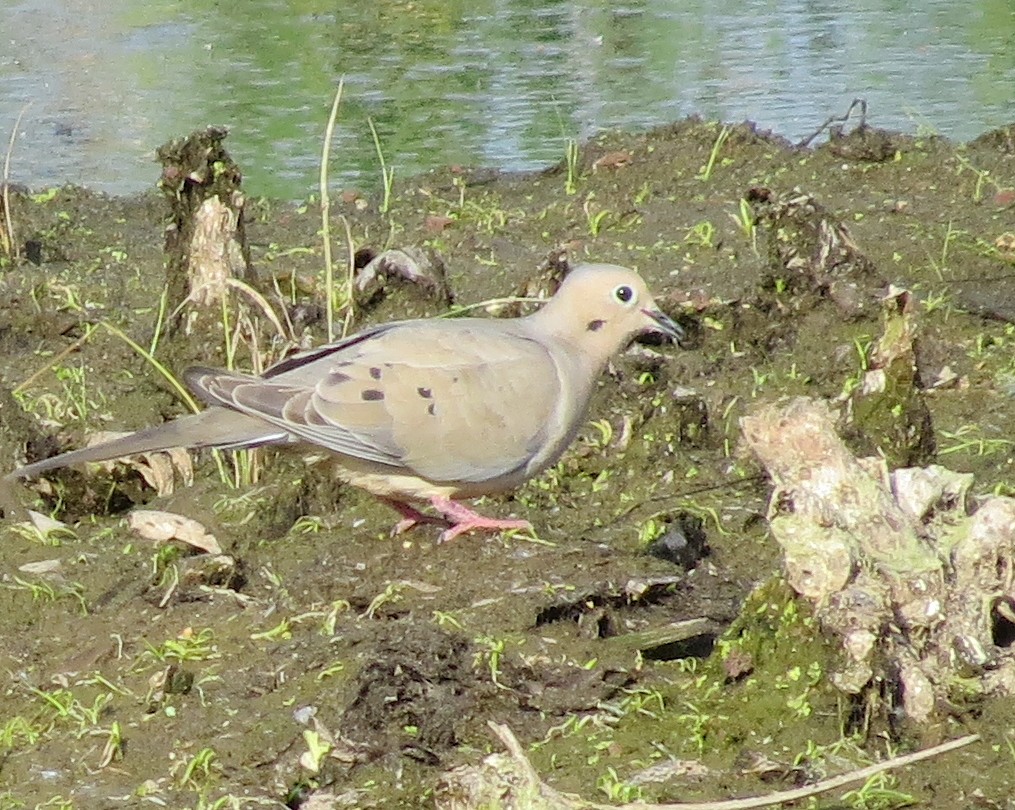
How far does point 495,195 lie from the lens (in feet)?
27.3

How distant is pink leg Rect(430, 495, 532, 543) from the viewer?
4.72 meters

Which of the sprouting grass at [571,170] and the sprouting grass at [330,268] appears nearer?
the sprouting grass at [330,268]

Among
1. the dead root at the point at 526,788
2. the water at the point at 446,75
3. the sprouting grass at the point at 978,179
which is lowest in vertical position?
the water at the point at 446,75

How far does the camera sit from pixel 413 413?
4887 millimetres

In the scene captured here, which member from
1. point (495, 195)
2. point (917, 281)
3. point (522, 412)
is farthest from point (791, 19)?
point (522, 412)

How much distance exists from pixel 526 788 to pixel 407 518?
184cm

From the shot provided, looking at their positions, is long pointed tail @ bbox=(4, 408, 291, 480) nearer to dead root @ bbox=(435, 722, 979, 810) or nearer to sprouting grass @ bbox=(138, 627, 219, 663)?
sprouting grass @ bbox=(138, 627, 219, 663)

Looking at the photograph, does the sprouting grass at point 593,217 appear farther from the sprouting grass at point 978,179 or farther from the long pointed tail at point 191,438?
the long pointed tail at point 191,438

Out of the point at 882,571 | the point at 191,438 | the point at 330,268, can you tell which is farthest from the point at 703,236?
the point at 882,571

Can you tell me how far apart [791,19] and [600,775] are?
9199 mm

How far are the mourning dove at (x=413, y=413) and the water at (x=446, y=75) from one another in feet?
13.1

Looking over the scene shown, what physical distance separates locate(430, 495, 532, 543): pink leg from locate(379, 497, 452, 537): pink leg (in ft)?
0.10

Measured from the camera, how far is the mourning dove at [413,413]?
4770 millimetres

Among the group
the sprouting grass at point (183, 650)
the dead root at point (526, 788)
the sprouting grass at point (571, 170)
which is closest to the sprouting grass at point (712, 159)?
the sprouting grass at point (571, 170)
